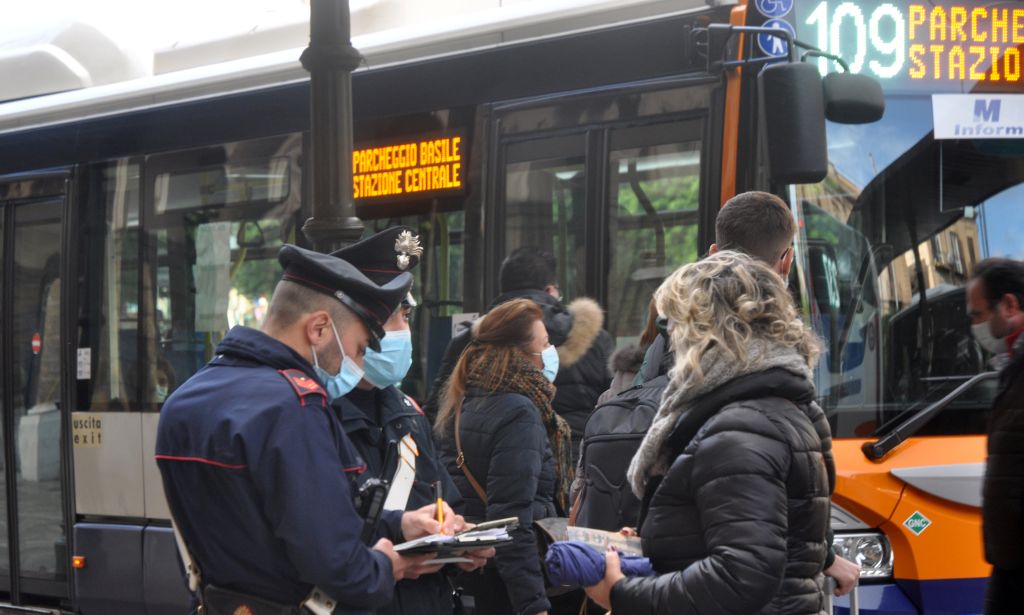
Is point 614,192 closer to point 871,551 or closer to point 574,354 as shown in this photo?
point 574,354

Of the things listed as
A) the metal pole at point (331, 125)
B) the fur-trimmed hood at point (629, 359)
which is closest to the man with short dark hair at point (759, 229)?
the fur-trimmed hood at point (629, 359)

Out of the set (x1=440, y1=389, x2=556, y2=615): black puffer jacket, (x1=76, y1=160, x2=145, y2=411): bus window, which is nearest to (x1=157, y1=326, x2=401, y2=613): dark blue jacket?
(x1=440, y1=389, x2=556, y2=615): black puffer jacket

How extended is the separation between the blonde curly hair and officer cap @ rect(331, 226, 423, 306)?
94 cm

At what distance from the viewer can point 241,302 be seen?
7820mm

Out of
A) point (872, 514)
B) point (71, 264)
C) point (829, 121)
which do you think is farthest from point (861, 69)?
point (71, 264)

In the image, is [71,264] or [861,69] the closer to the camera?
[861,69]

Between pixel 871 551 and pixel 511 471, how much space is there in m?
1.43

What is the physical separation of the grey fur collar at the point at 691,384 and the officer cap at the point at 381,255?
95 centimetres

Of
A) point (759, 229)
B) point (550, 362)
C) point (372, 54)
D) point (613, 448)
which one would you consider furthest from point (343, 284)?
point (372, 54)

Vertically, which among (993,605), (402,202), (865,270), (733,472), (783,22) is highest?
(783,22)

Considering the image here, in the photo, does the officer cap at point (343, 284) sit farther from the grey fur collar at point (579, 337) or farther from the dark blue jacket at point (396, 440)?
the grey fur collar at point (579, 337)

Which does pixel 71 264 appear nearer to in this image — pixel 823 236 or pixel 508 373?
pixel 508 373

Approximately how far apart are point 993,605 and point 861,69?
8.20ft

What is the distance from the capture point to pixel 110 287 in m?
8.53
